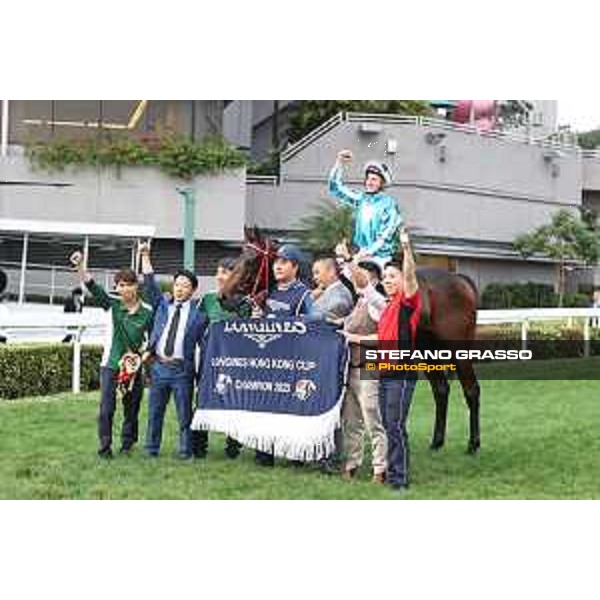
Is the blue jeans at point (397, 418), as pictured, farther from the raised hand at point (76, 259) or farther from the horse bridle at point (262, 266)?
the raised hand at point (76, 259)

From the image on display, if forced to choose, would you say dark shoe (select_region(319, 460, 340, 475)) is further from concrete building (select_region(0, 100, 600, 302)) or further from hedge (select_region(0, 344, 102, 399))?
hedge (select_region(0, 344, 102, 399))

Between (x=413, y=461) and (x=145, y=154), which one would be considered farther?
(x=145, y=154)

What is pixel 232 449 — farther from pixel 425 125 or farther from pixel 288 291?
pixel 425 125

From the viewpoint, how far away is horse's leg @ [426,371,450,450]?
616cm

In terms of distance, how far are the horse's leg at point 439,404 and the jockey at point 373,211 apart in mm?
699

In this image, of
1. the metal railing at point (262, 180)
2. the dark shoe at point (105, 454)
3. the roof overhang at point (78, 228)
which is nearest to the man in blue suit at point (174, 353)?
the roof overhang at point (78, 228)

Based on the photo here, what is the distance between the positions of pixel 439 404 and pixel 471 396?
0.19 metres

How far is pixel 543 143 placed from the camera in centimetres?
664

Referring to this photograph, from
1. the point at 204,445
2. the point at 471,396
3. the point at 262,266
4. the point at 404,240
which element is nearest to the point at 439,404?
the point at 471,396

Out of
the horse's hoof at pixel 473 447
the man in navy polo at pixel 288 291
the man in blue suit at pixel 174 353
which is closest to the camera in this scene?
the man in navy polo at pixel 288 291

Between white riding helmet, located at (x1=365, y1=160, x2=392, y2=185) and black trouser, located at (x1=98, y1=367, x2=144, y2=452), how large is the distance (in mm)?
1788

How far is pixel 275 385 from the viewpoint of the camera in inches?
247

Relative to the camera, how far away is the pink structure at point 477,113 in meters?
6.30

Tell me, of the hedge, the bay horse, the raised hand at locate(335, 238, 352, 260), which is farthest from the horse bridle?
the hedge
